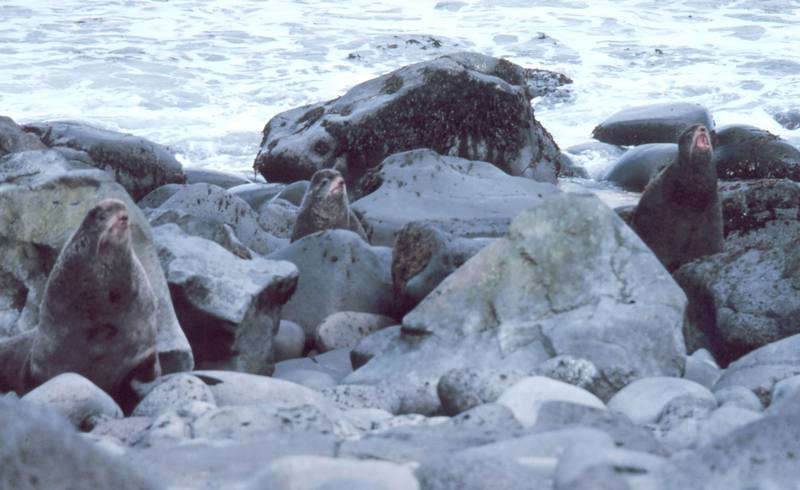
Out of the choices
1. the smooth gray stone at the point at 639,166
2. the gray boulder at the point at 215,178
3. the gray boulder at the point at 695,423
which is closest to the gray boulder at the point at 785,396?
the gray boulder at the point at 695,423

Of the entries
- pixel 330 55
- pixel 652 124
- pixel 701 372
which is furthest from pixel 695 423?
pixel 330 55

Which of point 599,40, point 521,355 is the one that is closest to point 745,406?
point 521,355

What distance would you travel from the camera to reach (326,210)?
1007 centimetres

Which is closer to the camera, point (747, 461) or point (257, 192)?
point (747, 461)

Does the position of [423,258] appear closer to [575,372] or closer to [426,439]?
[575,372]

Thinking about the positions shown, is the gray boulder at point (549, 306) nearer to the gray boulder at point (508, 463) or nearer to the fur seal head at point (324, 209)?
the gray boulder at point (508, 463)

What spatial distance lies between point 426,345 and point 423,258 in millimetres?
1816

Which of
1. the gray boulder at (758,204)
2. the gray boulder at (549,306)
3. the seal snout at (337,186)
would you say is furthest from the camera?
the seal snout at (337,186)

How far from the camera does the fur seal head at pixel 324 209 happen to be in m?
9.98

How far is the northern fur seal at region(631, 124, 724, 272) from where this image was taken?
884 cm

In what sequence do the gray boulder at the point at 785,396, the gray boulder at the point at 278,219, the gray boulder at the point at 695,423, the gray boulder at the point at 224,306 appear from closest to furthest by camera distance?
the gray boulder at the point at 695,423 < the gray boulder at the point at 785,396 < the gray boulder at the point at 224,306 < the gray boulder at the point at 278,219

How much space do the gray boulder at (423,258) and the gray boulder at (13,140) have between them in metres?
5.54

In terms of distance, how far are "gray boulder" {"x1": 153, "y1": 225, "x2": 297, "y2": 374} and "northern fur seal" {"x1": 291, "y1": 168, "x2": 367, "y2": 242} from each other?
2981mm

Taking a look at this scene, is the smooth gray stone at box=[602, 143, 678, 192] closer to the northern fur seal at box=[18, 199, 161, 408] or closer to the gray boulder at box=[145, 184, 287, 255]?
the gray boulder at box=[145, 184, 287, 255]
